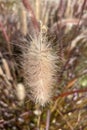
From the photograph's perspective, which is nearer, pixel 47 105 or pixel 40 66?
pixel 40 66

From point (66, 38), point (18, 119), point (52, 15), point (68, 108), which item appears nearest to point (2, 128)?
point (18, 119)

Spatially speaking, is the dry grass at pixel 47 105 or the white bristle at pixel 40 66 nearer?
the white bristle at pixel 40 66

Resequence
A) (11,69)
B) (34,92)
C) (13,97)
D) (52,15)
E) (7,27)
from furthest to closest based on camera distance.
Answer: (52,15) < (7,27) < (11,69) < (13,97) < (34,92)

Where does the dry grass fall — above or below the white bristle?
below

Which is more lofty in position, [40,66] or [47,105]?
[40,66]

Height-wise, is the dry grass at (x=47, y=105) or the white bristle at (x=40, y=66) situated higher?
the white bristle at (x=40, y=66)

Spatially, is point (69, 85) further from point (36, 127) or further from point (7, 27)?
point (7, 27)

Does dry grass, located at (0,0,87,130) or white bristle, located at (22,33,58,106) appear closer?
white bristle, located at (22,33,58,106)

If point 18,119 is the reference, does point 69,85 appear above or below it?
above
